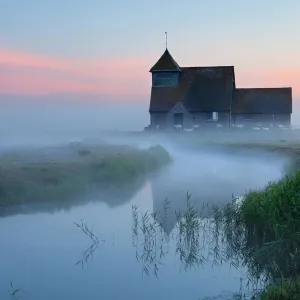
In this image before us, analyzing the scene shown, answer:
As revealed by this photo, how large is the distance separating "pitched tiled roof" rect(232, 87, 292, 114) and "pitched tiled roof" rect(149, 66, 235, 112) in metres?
1.47

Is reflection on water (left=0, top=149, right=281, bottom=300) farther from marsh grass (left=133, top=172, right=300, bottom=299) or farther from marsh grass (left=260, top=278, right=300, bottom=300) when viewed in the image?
marsh grass (left=260, top=278, right=300, bottom=300)

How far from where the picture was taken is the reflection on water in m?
10.8

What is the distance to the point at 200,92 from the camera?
52.8m

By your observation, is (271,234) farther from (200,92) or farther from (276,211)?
(200,92)

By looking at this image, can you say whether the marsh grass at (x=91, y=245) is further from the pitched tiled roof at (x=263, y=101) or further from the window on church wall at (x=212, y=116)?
the pitched tiled roof at (x=263, y=101)

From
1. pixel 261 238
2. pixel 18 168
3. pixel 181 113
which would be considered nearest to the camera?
pixel 261 238

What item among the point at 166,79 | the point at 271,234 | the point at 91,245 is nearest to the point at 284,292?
the point at 271,234

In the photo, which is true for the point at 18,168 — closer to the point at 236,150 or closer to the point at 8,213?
the point at 8,213

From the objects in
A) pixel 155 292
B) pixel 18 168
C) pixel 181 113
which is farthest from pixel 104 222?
pixel 181 113

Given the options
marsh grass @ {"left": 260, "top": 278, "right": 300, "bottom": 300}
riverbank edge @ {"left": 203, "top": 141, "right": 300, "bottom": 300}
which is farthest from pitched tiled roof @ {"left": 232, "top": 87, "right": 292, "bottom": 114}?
marsh grass @ {"left": 260, "top": 278, "right": 300, "bottom": 300}

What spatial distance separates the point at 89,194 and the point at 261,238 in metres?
9.59

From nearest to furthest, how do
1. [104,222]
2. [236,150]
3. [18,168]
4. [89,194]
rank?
[104,222] < [89,194] < [18,168] < [236,150]

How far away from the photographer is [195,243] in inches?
546

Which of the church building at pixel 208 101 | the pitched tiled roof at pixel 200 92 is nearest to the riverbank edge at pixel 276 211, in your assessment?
the church building at pixel 208 101
